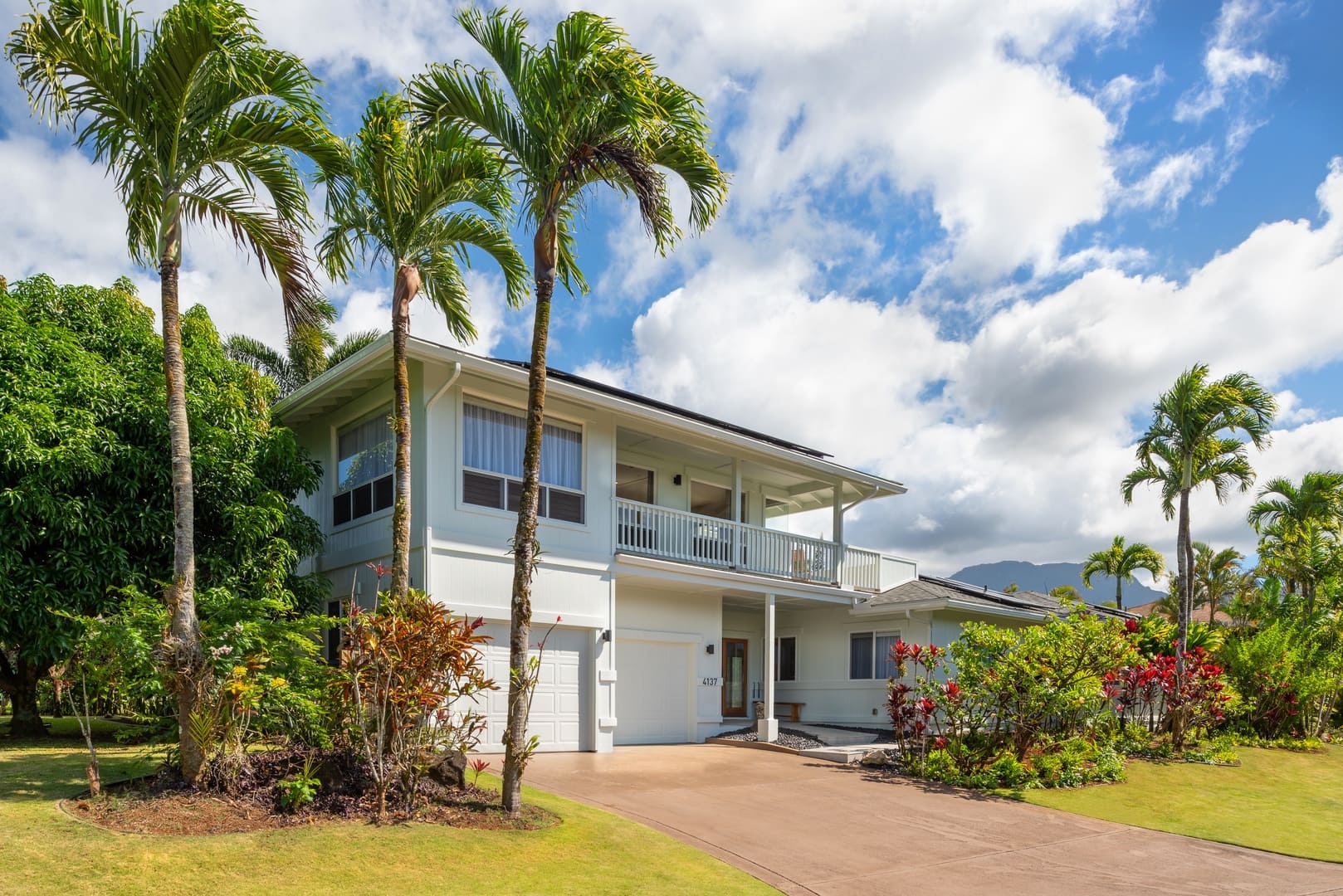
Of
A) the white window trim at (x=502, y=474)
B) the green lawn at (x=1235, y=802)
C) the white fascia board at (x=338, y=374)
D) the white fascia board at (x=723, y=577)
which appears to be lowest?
the green lawn at (x=1235, y=802)

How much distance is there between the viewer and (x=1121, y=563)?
140 feet

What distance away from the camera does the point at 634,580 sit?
17516 mm

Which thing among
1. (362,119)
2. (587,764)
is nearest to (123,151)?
(362,119)

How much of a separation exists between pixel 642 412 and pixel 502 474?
2.79 metres

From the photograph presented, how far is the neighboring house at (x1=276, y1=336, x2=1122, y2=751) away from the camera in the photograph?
1468 cm

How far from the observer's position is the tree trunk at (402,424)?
429 inches

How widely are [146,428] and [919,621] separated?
15.7 m

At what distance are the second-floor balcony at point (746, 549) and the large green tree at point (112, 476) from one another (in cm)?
590

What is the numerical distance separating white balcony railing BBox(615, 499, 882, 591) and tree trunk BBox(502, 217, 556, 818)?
268 inches

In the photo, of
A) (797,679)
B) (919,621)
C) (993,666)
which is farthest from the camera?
(797,679)

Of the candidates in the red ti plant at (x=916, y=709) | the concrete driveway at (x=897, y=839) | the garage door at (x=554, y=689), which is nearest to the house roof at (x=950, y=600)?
the red ti plant at (x=916, y=709)

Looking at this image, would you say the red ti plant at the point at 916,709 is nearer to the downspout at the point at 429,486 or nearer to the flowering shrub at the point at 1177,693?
the flowering shrub at the point at 1177,693

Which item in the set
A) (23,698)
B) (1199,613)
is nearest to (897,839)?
(23,698)

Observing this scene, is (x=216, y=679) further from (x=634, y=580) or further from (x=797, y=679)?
(x=797, y=679)
